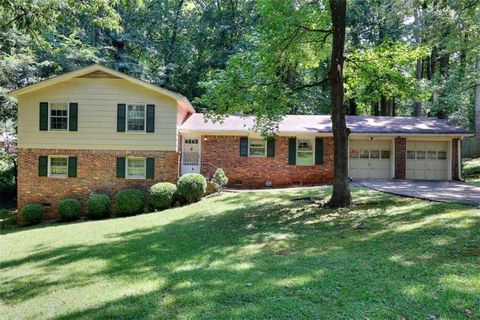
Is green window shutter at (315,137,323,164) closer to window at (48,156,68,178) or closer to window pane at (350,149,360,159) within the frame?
window pane at (350,149,360,159)

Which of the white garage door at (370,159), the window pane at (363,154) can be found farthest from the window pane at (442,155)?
the window pane at (363,154)

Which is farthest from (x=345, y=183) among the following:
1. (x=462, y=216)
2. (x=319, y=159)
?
(x=319, y=159)

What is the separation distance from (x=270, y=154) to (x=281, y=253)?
1099 cm

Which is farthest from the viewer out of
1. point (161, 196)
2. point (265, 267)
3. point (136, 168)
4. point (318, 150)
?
point (318, 150)

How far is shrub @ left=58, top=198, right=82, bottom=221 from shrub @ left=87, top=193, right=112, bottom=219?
542 millimetres

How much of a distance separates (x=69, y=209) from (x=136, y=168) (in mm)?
3309

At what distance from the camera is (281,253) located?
7.15 meters

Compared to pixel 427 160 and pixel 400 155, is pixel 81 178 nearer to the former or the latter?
pixel 400 155

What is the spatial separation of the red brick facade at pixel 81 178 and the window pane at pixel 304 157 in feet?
20.4

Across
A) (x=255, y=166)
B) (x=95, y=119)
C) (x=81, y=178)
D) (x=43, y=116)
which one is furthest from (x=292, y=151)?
(x=43, y=116)

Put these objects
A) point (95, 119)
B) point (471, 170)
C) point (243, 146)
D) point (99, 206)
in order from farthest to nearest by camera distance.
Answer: point (471, 170)
point (243, 146)
point (95, 119)
point (99, 206)

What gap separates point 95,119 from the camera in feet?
53.7

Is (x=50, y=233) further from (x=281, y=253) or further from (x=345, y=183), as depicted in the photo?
(x=345, y=183)

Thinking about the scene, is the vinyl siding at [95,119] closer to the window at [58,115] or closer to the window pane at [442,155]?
the window at [58,115]
